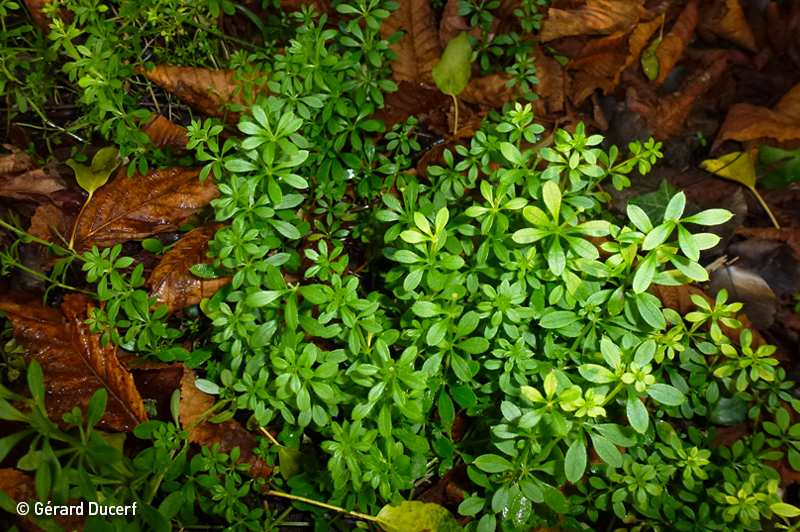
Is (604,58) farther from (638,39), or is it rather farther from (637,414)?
(637,414)

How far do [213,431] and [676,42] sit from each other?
3.88 metres

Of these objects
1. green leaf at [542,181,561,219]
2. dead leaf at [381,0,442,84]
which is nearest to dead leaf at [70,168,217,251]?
dead leaf at [381,0,442,84]

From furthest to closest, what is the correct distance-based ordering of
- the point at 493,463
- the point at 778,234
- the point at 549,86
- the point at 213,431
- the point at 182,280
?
the point at 549,86 < the point at 778,234 < the point at 182,280 < the point at 213,431 < the point at 493,463

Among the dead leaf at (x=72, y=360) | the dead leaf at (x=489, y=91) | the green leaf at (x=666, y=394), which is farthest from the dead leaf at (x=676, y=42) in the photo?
the dead leaf at (x=72, y=360)

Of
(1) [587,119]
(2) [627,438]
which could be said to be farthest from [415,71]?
(2) [627,438]

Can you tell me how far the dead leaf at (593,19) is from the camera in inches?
136

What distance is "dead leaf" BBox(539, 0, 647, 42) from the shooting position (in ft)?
11.3

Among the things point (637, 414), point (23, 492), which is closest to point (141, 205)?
point (23, 492)

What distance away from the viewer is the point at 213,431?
242cm

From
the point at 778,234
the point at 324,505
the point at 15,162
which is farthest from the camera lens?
the point at 778,234

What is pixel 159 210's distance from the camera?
283 cm

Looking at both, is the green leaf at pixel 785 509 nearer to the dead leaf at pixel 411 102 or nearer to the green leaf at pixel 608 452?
the green leaf at pixel 608 452

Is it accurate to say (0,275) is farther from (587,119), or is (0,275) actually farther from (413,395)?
(587,119)

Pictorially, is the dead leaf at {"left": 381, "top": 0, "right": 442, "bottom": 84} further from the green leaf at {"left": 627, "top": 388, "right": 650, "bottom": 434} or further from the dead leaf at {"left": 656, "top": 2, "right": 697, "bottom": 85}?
the green leaf at {"left": 627, "top": 388, "right": 650, "bottom": 434}
